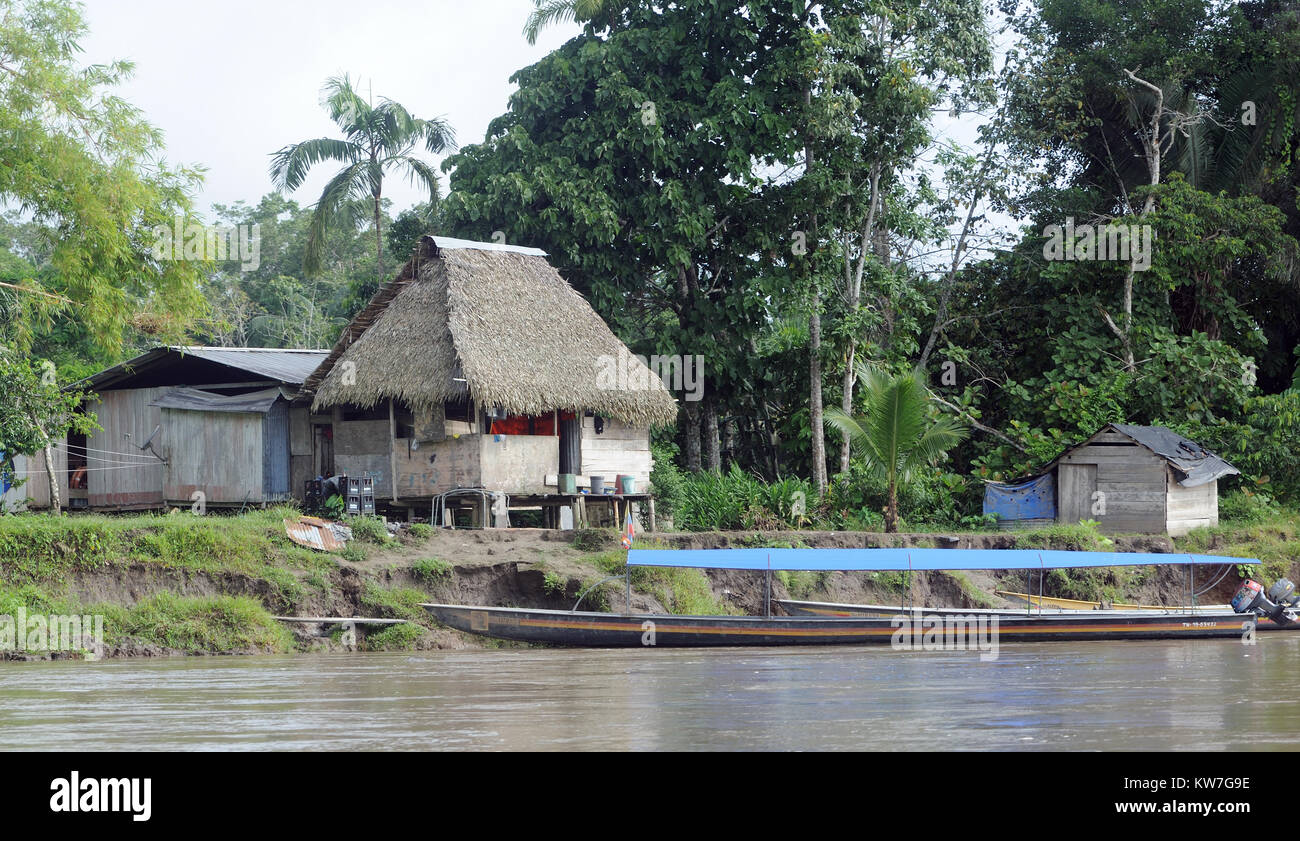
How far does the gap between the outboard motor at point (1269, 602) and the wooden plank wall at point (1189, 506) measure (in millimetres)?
2488

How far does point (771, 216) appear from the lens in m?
21.6

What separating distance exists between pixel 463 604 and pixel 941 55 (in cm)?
1229

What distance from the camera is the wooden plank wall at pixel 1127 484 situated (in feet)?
62.1

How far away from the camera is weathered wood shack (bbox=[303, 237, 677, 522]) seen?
17.6 m

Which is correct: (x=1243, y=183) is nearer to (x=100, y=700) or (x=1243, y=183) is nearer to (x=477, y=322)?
(x=477, y=322)

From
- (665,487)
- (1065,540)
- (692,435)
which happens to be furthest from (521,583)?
(692,435)

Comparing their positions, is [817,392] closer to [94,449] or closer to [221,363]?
[221,363]

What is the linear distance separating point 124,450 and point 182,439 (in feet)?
4.49

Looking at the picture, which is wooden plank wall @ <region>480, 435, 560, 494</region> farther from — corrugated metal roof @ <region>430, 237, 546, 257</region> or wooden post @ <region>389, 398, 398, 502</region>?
corrugated metal roof @ <region>430, 237, 546, 257</region>

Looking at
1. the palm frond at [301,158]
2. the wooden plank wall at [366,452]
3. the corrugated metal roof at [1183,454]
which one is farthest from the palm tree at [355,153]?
the corrugated metal roof at [1183,454]

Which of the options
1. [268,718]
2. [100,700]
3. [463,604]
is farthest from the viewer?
[463,604]

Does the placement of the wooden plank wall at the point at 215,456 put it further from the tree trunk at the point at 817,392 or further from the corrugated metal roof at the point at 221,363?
the tree trunk at the point at 817,392

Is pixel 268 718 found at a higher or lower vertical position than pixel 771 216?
lower
